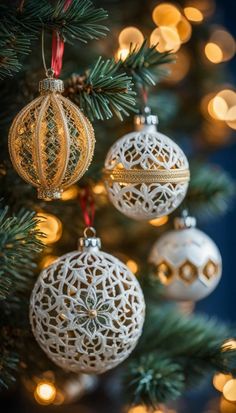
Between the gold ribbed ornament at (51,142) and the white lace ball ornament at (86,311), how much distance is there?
0.31 feet

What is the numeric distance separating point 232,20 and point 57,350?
1.15 m

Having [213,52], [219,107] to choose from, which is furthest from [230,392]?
[213,52]

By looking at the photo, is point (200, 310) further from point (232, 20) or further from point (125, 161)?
point (125, 161)

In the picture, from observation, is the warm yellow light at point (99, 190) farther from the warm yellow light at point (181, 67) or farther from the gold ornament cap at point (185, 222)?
the warm yellow light at point (181, 67)

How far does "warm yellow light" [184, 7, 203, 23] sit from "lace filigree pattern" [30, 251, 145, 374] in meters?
0.64

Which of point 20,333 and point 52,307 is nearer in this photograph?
point 52,307

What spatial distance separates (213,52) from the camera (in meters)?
1.15

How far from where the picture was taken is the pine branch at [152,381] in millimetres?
721

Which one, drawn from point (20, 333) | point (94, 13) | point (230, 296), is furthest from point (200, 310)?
point (94, 13)

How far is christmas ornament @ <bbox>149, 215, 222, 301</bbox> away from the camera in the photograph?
0.79 m

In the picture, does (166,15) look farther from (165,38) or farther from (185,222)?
(185,222)

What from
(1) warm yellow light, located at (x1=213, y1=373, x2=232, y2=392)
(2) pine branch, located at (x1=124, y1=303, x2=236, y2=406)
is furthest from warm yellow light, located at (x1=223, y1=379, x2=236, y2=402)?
(2) pine branch, located at (x1=124, y1=303, x2=236, y2=406)

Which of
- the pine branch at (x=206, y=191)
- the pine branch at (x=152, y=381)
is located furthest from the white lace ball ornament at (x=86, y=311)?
the pine branch at (x=206, y=191)

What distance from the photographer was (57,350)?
0.62m
